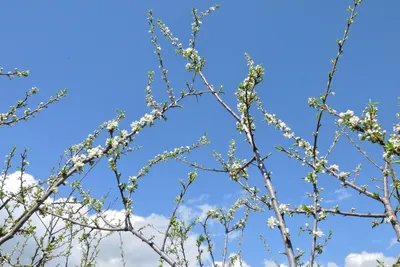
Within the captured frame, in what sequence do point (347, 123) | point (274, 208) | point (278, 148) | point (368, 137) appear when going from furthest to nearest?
point (278, 148) < point (274, 208) < point (347, 123) < point (368, 137)

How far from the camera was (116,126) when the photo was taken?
405 centimetres

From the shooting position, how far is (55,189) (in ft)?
13.3

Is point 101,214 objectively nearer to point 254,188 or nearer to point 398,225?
point 254,188

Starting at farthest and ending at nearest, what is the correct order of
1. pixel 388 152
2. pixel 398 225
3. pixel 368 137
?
1. pixel 398 225
2. pixel 368 137
3. pixel 388 152

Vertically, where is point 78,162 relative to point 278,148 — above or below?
below

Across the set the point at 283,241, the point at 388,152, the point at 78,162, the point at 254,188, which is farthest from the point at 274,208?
the point at 78,162

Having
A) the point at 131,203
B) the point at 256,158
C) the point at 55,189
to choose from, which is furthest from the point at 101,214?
the point at 256,158

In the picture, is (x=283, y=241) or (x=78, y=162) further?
(x=78, y=162)

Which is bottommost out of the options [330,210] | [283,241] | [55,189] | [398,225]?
[283,241]

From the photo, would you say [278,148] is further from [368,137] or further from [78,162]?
[78,162]

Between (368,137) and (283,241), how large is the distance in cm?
124

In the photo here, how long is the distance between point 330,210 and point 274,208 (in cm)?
108

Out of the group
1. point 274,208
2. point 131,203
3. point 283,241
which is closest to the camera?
point 283,241

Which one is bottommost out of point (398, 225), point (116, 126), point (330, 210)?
point (398, 225)
